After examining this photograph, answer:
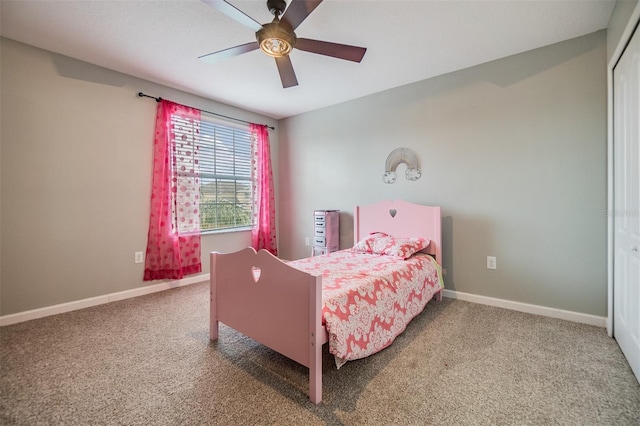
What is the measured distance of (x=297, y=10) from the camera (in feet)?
5.40

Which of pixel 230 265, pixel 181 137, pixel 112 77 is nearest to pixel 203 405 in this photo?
pixel 230 265

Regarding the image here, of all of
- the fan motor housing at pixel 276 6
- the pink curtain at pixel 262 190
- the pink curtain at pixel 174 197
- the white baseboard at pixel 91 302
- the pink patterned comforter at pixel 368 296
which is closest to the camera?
the pink patterned comforter at pixel 368 296

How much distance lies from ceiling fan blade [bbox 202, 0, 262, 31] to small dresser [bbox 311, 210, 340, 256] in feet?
7.55

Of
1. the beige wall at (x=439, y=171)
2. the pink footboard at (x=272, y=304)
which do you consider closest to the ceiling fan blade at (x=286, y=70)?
the pink footboard at (x=272, y=304)

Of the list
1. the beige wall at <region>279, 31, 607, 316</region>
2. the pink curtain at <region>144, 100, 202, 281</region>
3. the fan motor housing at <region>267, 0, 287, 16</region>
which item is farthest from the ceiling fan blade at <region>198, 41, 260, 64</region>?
the beige wall at <region>279, 31, 607, 316</region>

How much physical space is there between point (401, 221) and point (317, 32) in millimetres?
2022

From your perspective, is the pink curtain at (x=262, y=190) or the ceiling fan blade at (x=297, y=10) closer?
the ceiling fan blade at (x=297, y=10)

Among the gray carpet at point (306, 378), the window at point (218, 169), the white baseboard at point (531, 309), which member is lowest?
the gray carpet at point (306, 378)

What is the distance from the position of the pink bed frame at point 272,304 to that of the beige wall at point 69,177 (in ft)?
5.26

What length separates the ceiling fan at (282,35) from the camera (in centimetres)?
A: 163

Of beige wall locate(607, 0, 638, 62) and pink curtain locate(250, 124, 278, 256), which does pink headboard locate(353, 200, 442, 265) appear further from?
beige wall locate(607, 0, 638, 62)

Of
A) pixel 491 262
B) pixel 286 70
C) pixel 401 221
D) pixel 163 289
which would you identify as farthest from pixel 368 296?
pixel 163 289

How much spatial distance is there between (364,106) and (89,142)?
307 cm

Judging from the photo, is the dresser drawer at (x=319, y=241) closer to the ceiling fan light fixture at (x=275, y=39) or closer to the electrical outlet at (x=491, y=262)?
the electrical outlet at (x=491, y=262)
